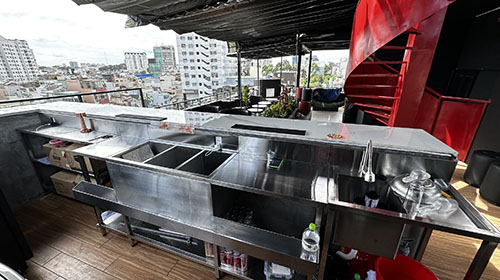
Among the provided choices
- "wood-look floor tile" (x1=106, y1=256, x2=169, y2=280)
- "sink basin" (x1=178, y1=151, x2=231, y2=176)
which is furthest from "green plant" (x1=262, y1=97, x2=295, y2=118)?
"wood-look floor tile" (x1=106, y1=256, x2=169, y2=280)

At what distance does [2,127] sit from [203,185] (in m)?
2.62

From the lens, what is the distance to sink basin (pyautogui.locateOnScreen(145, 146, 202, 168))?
157 cm

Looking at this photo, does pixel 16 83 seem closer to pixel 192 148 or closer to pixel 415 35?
pixel 192 148

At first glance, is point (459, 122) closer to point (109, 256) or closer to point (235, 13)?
point (235, 13)

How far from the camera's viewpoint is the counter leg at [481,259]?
735mm

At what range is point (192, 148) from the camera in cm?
170

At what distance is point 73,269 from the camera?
1545mm

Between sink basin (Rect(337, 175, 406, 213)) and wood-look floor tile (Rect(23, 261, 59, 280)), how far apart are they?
229 centimetres

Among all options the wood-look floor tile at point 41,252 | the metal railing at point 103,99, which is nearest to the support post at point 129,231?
the wood-look floor tile at point 41,252

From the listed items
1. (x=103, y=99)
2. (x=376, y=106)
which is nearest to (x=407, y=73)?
(x=376, y=106)

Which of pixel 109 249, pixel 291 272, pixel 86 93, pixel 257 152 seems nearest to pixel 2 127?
pixel 86 93

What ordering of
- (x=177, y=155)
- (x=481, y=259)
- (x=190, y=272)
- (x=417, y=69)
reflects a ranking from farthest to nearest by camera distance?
(x=417, y=69) → (x=177, y=155) → (x=190, y=272) → (x=481, y=259)

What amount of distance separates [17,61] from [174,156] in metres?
3.63

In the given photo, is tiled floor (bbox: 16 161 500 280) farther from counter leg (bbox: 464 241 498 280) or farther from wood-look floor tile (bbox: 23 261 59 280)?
counter leg (bbox: 464 241 498 280)
